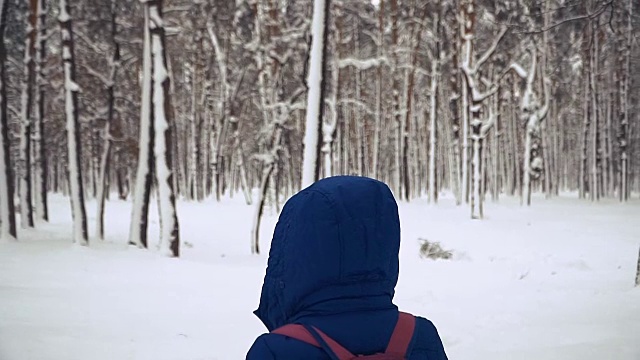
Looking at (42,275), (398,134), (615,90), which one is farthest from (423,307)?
(615,90)

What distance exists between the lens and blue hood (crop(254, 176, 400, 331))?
1.48 m

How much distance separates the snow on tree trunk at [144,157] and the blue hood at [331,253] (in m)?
10.8

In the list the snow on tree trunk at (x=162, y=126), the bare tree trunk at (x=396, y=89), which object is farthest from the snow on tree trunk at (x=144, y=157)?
the bare tree trunk at (x=396, y=89)

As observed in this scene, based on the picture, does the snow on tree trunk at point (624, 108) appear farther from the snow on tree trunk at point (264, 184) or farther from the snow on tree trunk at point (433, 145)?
the snow on tree trunk at point (264, 184)

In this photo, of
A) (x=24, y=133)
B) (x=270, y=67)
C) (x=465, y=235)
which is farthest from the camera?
(x=270, y=67)

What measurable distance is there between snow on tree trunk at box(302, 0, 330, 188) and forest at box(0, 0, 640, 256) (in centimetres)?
2

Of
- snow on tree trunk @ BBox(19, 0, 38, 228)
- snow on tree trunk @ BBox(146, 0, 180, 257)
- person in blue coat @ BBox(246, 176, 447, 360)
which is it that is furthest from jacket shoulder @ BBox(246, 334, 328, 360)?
snow on tree trunk @ BBox(19, 0, 38, 228)

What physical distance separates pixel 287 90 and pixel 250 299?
1412 cm

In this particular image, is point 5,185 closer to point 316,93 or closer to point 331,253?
point 316,93

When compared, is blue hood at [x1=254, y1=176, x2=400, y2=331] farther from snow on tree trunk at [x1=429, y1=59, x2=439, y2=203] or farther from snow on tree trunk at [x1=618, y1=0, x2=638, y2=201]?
snow on tree trunk at [x1=618, y1=0, x2=638, y2=201]

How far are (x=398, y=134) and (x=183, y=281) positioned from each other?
19027 mm

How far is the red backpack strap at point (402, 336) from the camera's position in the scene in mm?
1468

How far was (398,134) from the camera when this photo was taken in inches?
1038

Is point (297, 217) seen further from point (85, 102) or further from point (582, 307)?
point (85, 102)
